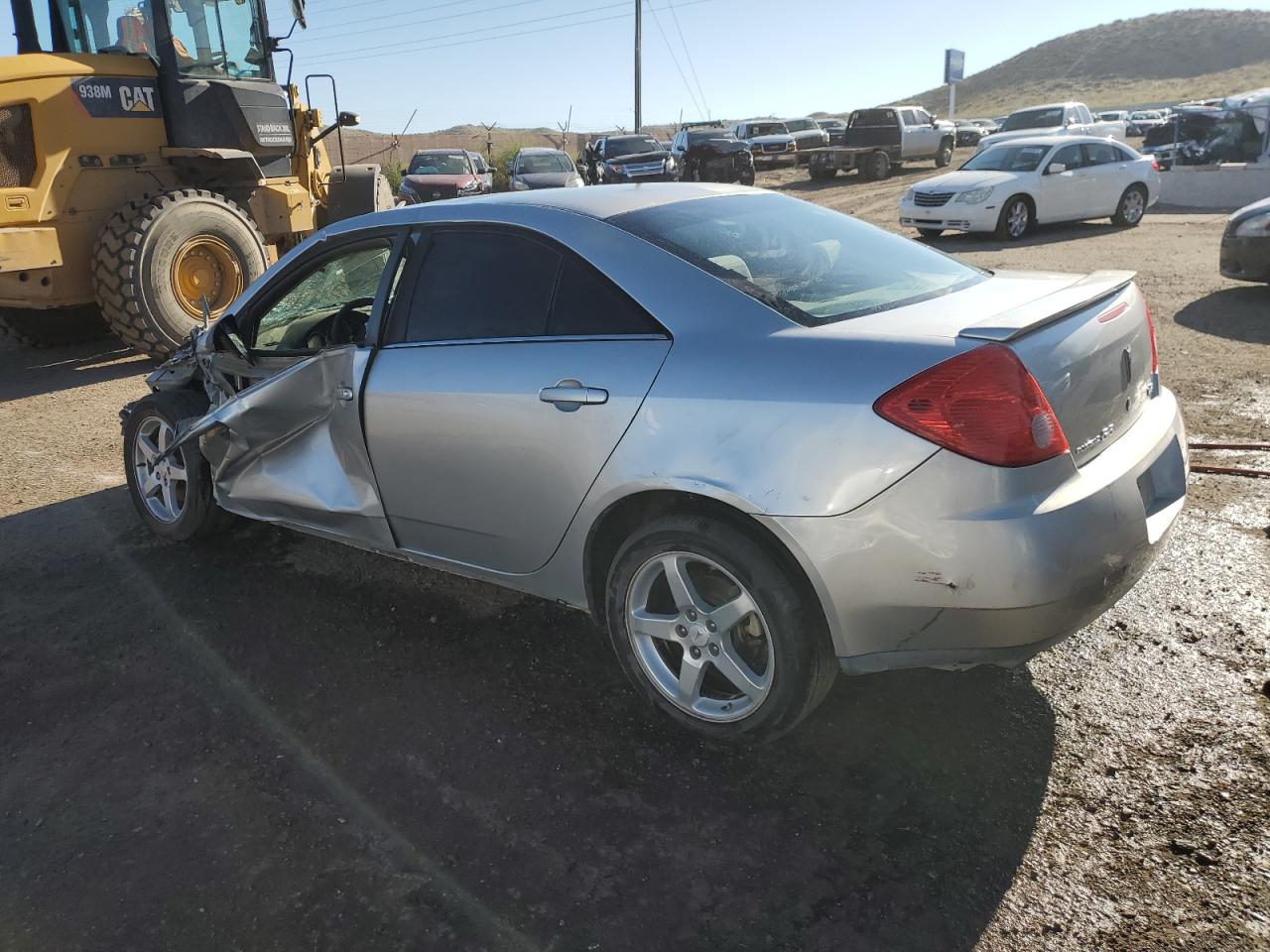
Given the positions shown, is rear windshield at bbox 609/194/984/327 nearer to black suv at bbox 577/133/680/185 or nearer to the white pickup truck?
black suv at bbox 577/133/680/185

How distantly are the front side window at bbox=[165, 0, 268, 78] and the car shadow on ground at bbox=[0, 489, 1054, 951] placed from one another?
656 cm

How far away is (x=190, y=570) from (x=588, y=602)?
2.30 metres

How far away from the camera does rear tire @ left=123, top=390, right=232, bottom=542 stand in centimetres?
456

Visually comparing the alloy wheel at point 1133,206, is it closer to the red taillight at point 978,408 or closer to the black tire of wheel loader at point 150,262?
the black tire of wheel loader at point 150,262

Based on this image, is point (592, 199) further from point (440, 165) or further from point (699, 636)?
point (440, 165)

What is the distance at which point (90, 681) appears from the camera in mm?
3566

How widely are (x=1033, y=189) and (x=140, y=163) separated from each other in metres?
12.4

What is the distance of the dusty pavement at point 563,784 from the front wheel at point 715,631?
0.56 feet

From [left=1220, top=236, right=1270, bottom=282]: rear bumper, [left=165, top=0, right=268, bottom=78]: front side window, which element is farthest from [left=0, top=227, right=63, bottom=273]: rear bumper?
[left=1220, top=236, right=1270, bottom=282]: rear bumper

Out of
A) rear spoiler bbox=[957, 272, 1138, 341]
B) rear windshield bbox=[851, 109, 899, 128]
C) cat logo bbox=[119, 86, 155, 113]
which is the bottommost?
rear spoiler bbox=[957, 272, 1138, 341]

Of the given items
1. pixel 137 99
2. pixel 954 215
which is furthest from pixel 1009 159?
pixel 137 99

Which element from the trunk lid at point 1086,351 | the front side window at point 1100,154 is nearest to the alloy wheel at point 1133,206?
the front side window at point 1100,154

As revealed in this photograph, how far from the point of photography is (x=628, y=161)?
24797mm

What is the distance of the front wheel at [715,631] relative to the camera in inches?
106
